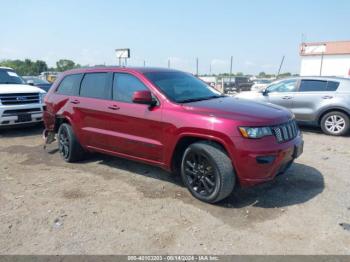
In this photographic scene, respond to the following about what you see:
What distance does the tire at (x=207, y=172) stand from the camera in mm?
4031

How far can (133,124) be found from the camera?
487 centimetres

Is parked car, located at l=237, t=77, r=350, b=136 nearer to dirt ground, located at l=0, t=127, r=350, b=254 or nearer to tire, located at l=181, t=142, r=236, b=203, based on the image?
dirt ground, located at l=0, t=127, r=350, b=254

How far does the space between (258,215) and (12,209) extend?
3015 millimetres

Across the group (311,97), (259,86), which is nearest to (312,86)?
(311,97)

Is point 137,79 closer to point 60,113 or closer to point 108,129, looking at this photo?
point 108,129

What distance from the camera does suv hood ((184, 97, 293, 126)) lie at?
3.99 meters

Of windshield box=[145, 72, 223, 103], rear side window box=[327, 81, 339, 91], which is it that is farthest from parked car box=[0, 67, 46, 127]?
rear side window box=[327, 81, 339, 91]

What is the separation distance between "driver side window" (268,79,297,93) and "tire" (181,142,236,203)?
610 centimetres

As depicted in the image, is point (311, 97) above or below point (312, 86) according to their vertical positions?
below

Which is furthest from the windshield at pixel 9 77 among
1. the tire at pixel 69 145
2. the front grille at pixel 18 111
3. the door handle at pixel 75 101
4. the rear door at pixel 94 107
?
the rear door at pixel 94 107

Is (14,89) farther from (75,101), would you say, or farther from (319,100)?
(319,100)

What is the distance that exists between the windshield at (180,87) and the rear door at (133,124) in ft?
0.76

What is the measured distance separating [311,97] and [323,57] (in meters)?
41.3

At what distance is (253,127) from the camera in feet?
12.9
